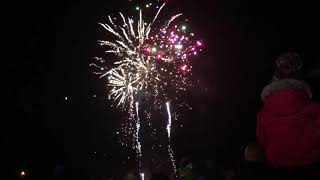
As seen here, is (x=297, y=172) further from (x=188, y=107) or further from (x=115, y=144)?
(x=115, y=144)

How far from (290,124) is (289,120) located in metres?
0.04

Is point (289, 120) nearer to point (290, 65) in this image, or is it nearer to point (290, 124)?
point (290, 124)

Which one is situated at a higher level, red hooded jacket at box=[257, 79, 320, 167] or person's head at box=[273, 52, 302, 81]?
person's head at box=[273, 52, 302, 81]

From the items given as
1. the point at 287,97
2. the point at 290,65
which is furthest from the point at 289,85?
the point at 290,65

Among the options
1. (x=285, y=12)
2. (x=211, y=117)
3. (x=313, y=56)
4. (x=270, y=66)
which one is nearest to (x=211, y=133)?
(x=211, y=117)

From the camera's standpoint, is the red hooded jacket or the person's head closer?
the red hooded jacket

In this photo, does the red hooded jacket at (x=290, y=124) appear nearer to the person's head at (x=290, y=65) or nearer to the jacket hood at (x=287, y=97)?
the jacket hood at (x=287, y=97)

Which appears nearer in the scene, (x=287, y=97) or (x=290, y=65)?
(x=287, y=97)

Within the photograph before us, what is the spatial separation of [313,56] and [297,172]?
1652 mm

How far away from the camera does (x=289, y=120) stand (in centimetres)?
425

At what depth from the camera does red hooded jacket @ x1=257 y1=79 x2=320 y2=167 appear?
4.18 m

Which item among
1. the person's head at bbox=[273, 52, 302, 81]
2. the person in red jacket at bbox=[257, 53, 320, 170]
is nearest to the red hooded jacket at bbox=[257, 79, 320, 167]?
the person in red jacket at bbox=[257, 53, 320, 170]

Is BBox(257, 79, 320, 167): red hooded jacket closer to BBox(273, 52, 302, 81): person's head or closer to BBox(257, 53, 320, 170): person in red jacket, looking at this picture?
BBox(257, 53, 320, 170): person in red jacket

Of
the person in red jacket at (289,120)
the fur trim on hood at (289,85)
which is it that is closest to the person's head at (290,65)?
the person in red jacket at (289,120)
